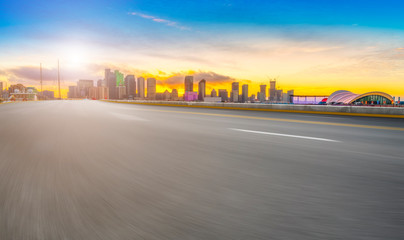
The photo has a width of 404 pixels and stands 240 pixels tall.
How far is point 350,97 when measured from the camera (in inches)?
3644

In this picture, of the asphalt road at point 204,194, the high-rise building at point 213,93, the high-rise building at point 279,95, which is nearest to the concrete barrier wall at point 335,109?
the asphalt road at point 204,194

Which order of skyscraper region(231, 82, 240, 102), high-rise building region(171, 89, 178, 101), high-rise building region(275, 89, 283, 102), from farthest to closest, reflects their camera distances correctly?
high-rise building region(275, 89, 283, 102)
skyscraper region(231, 82, 240, 102)
high-rise building region(171, 89, 178, 101)

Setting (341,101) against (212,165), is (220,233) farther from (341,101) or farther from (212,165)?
(341,101)

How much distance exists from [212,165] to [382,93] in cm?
10775

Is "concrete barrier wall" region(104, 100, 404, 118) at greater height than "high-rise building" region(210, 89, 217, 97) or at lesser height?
lesser

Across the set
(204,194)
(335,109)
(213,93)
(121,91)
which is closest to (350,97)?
(335,109)

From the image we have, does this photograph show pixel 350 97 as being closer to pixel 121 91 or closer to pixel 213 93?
pixel 213 93

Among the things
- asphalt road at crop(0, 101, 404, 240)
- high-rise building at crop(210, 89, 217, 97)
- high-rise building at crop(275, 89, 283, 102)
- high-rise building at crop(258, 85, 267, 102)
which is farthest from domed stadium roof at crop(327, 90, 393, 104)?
asphalt road at crop(0, 101, 404, 240)

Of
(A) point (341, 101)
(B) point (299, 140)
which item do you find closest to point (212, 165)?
(B) point (299, 140)

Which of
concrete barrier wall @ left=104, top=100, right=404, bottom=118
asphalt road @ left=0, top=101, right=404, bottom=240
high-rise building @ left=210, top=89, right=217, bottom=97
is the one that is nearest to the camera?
asphalt road @ left=0, top=101, right=404, bottom=240

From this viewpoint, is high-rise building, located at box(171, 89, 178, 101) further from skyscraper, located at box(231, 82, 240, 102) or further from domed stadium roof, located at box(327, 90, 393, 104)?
domed stadium roof, located at box(327, 90, 393, 104)

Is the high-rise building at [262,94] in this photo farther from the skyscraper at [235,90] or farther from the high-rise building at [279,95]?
the skyscraper at [235,90]

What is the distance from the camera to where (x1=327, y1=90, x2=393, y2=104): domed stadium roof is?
87125 millimetres

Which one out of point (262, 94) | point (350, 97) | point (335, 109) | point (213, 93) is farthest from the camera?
point (213, 93)
